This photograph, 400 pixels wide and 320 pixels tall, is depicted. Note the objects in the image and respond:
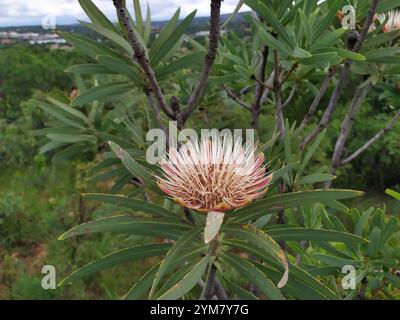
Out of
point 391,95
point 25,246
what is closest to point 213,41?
point 391,95

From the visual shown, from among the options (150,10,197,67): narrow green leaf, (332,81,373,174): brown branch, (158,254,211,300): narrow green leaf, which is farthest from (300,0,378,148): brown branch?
(158,254,211,300): narrow green leaf

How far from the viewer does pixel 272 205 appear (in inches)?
27.2

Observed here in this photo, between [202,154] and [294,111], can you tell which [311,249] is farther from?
[294,111]

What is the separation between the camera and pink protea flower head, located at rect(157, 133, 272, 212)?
72 cm

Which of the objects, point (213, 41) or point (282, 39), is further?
point (282, 39)

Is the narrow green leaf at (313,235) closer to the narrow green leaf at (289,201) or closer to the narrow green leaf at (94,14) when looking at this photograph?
the narrow green leaf at (289,201)

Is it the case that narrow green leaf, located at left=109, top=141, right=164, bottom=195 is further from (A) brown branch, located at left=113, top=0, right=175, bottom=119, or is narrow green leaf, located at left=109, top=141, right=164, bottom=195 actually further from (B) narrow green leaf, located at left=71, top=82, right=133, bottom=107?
(B) narrow green leaf, located at left=71, top=82, right=133, bottom=107

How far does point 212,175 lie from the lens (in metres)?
0.75

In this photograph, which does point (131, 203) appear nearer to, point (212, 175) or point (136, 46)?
point (212, 175)

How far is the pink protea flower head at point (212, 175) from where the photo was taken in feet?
2.35

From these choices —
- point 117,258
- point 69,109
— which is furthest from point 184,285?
point 69,109

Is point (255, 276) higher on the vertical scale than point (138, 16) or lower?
lower

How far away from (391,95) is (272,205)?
0.71 meters
